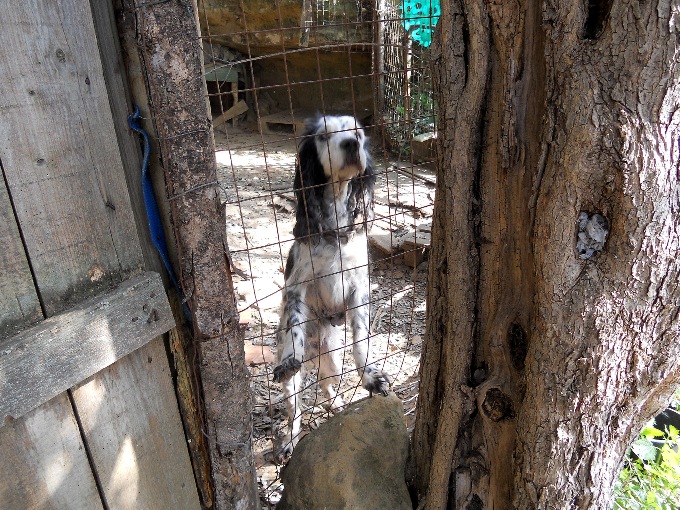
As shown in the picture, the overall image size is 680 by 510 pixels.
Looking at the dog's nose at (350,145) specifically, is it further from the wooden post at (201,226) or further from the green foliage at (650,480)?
the green foliage at (650,480)

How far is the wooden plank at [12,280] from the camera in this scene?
1.62 m

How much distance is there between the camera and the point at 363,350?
4.00 meters

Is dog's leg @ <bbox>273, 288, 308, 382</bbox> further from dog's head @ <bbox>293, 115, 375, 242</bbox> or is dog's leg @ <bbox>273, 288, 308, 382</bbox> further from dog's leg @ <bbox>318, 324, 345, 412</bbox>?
dog's head @ <bbox>293, 115, 375, 242</bbox>

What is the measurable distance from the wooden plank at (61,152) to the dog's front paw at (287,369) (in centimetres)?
181

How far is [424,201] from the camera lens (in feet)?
25.0

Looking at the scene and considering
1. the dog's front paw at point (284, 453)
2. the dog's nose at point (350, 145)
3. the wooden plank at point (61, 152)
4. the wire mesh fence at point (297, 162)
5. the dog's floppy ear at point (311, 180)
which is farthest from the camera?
the dog's floppy ear at point (311, 180)

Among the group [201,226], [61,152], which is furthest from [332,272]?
[61,152]

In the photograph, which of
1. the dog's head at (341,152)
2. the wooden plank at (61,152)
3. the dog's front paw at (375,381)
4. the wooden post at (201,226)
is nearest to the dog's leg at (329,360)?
the dog's front paw at (375,381)

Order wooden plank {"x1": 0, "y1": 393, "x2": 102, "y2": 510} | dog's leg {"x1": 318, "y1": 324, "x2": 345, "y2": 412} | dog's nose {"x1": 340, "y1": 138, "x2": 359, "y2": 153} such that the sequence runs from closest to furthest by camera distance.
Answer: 1. wooden plank {"x1": 0, "y1": 393, "x2": 102, "y2": 510}
2. dog's nose {"x1": 340, "y1": 138, "x2": 359, "y2": 153}
3. dog's leg {"x1": 318, "y1": 324, "x2": 345, "y2": 412}

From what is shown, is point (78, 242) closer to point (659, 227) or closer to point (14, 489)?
point (14, 489)

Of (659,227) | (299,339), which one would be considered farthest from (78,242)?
(299,339)

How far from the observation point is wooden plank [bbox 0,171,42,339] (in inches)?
63.7

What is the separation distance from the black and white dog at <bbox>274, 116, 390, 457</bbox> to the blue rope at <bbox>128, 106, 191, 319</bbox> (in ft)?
5.22

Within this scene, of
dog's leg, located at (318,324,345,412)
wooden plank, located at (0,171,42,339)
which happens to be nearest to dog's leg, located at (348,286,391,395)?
dog's leg, located at (318,324,345,412)
